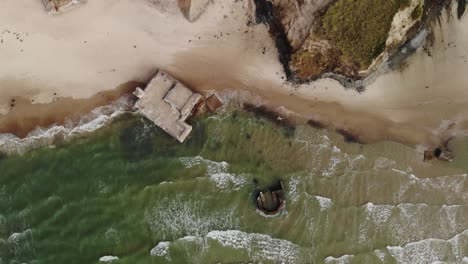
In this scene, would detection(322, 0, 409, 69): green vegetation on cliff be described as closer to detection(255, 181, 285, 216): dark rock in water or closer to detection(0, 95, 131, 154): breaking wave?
detection(255, 181, 285, 216): dark rock in water

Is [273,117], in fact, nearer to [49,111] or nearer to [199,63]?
[199,63]

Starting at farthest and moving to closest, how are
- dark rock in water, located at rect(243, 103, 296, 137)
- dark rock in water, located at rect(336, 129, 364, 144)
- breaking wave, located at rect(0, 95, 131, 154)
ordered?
dark rock in water, located at rect(336, 129, 364, 144) < dark rock in water, located at rect(243, 103, 296, 137) < breaking wave, located at rect(0, 95, 131, 154)

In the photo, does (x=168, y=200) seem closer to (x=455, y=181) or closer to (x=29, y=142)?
(x=29, y=142)

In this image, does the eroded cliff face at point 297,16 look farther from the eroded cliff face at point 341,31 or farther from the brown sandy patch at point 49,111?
the brown sandy patch at point 49,111

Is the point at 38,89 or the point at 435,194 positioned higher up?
the point at 435,194

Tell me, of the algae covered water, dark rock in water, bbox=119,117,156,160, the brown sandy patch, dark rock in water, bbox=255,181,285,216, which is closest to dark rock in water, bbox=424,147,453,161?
the algae covered water

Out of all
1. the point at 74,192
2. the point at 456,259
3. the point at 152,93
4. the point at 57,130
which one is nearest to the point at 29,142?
the point at 57,130
